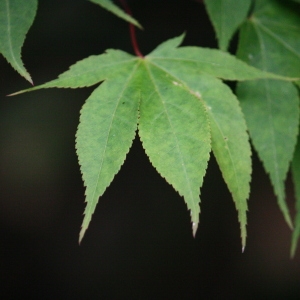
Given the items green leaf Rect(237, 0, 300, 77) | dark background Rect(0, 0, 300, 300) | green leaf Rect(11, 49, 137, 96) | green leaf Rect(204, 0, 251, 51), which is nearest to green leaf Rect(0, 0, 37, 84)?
green leaf Rect(11, 49, 137, 96)

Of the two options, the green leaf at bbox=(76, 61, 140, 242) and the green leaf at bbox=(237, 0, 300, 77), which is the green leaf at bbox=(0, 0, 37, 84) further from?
the green leaf at bbox=(237, 0, 300, 77)

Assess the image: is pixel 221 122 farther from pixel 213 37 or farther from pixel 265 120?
pixel 213 37

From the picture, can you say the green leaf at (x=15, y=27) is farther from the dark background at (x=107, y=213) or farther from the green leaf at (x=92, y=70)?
the dark background at (x=107, y=213)

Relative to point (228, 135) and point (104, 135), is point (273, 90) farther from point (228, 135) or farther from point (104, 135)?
point (104, 135)

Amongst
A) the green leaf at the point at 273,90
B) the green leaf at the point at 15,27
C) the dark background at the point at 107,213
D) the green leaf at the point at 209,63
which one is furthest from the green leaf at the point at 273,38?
the dark background at the point at 107,213

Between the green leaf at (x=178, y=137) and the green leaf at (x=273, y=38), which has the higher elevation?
the green leaf at (x=273, y=38)

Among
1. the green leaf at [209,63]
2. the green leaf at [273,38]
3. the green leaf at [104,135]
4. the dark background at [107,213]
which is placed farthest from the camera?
the dark background at [107,213]
